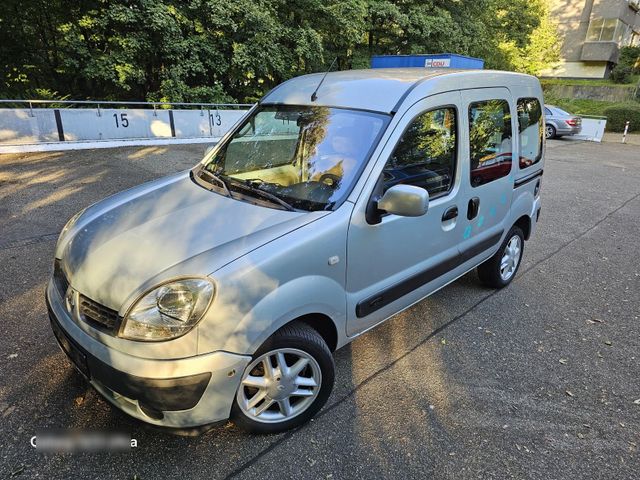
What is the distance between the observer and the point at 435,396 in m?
Answer: 2.81

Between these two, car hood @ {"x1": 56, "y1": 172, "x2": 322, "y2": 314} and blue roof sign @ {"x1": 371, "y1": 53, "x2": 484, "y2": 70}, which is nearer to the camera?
car hood @ {"x1": 56, "y1": 172, "x2": 322, "y2": 314}

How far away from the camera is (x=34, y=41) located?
13773 millimetres

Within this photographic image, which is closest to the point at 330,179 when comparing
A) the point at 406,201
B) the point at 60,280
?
the point at 406,201

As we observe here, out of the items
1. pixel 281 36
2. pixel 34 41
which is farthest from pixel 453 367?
pixel 34 41

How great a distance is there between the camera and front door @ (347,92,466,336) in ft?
8.46

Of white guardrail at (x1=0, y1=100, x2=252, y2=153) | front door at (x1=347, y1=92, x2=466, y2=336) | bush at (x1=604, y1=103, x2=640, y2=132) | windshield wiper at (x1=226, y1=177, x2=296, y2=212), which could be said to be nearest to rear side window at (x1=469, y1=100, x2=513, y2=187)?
front door at (x1=347, y1=92, x2=466, y2=336)

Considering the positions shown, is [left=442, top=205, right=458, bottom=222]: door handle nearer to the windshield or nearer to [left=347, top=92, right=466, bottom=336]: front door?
[left=347, top=92, right=466, bottom=336]: front door

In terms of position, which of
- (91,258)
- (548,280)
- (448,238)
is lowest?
(548,280)

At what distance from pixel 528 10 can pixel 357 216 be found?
3077cm

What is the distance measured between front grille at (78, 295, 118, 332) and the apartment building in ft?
143

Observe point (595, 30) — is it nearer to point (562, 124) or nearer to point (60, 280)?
point (562, 124)

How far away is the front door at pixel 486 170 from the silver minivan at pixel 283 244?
2 centimetres

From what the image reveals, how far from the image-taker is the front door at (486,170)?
3.25 metres

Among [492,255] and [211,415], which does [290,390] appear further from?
[492,255]
